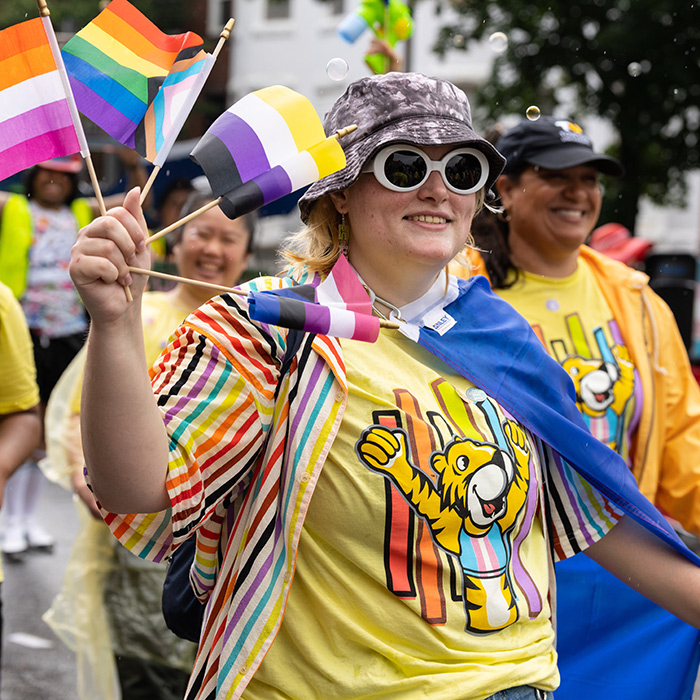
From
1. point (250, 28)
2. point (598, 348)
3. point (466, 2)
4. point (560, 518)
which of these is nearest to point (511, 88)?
point (466, 2)

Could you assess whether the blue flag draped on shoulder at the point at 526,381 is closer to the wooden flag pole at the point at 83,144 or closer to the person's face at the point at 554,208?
the wooden flag pole at the point at 83,144

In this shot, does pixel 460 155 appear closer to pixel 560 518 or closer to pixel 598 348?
pixel 560 518

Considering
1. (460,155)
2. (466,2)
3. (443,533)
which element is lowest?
(443,533)

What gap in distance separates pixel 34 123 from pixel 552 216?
7.48 feet

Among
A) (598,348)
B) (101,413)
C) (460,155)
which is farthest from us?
(598,348)

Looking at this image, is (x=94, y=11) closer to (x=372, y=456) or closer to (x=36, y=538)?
(x=36, y=538)

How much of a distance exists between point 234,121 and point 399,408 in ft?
1.94

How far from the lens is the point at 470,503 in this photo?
1896 millimetres

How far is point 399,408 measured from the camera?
189cm

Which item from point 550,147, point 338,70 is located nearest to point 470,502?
point 338,70

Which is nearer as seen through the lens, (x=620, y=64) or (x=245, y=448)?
(x=245, y=448)

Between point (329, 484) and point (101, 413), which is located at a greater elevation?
point (101, 413)

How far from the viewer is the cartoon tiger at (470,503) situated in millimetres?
1855

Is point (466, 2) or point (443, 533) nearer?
point (443, 533)
